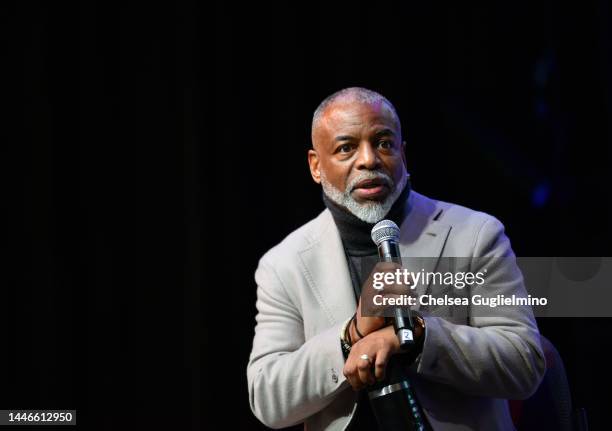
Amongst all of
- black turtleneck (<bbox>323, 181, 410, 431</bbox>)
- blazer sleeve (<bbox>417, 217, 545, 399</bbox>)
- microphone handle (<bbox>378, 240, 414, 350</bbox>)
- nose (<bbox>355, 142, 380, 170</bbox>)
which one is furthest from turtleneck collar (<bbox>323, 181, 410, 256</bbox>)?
microphone handle (<bbox>378, 240, 414, 350</bbox>)

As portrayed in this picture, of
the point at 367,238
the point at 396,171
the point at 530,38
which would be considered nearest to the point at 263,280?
the point at 367,238

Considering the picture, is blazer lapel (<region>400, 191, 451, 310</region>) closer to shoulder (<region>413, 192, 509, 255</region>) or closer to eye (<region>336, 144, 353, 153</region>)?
shoulder (<region>413, 192, 509, 255</region>)

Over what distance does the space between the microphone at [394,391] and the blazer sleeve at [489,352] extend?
112 millimetres

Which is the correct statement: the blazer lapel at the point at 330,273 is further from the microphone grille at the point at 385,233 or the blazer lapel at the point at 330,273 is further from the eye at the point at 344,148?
the microphone grille at the point at 385,233

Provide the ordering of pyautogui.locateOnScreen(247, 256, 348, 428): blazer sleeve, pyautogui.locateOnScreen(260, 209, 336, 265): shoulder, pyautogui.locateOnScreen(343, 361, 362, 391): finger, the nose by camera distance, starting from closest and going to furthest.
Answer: pyautogui.locateOnScreen(343, 361, 362, 391): finger < pyautogui.locateOnScreen(247, 256, 348, 428): blazer sleeve < the nose < pyautogui.locateOnScreen(260, 209, 336, 265): shoulder

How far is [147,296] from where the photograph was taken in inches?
115

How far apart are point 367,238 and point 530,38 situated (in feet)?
4.91

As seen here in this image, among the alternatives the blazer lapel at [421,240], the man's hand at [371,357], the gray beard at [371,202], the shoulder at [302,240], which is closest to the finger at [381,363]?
the man's hand at [371,357]

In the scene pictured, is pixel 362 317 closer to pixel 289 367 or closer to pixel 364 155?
pixel 289 367

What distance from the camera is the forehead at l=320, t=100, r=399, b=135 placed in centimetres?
190

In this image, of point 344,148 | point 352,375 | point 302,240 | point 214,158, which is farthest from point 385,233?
point 214,158

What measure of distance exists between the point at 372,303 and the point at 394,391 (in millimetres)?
189

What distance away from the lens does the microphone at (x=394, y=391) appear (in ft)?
4.93

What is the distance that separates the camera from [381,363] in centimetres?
153
